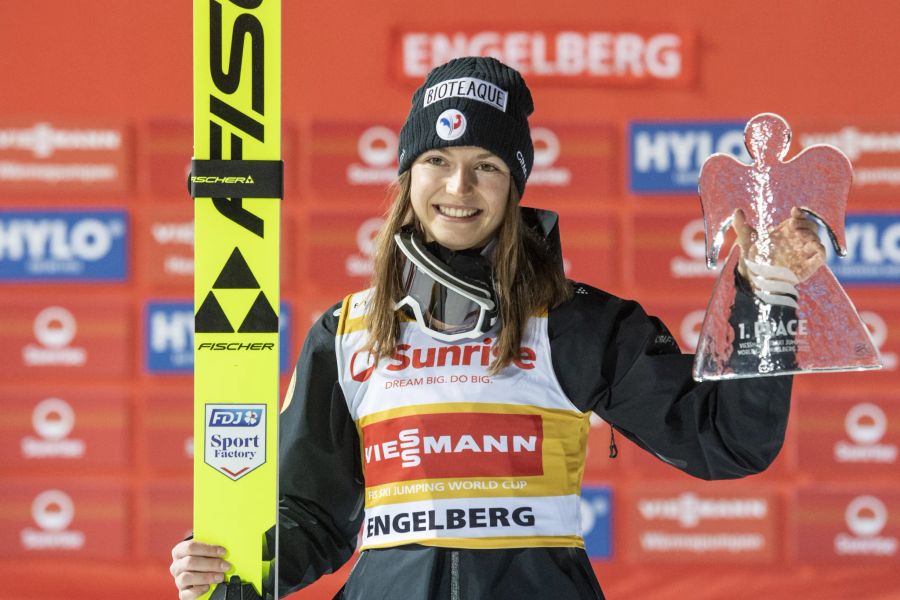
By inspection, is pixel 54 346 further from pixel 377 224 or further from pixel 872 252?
pixel 872 252

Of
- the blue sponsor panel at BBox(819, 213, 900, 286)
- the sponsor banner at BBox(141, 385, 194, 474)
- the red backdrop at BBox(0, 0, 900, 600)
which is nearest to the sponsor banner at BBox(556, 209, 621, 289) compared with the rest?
the red backdrop at BBox(0, 0, 900, 600)

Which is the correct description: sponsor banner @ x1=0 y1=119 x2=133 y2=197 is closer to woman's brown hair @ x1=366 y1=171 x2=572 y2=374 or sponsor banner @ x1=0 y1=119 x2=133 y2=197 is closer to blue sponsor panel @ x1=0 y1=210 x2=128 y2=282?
blue sponsor panel @ x1=0 y1=210 x2=128 y2=282

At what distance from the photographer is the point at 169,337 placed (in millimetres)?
3533

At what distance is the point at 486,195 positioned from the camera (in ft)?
4.81

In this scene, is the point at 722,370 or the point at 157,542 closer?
the point at 722,370

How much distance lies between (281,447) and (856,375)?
237 cm

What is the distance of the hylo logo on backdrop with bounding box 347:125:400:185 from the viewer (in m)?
3.47

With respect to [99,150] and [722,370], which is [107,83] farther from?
[722,370]

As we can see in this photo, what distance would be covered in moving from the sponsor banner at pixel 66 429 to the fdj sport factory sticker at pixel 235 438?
6.88ft

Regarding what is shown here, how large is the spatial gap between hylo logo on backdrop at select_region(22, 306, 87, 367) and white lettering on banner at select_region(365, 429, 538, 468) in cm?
237

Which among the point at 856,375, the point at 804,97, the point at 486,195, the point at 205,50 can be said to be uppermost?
the point at 804,97

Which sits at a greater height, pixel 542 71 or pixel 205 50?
pixel 542 71

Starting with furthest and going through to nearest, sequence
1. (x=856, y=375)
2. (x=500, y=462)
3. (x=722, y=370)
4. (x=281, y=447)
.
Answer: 1. (x=856, y=375)
2. (x=281, y=447)
3. (x=500, y=462)
4. (x=722, y=370)

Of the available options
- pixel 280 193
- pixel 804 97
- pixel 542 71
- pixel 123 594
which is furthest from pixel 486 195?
pixel 123 594
